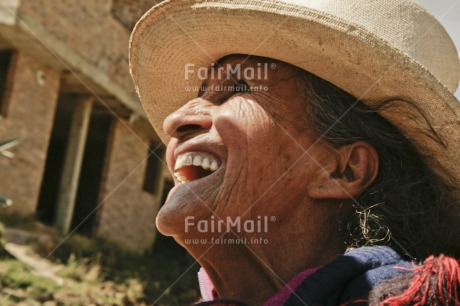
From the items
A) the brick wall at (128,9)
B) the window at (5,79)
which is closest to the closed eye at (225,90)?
the window at (5,79)

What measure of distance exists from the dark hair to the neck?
0.29 feet

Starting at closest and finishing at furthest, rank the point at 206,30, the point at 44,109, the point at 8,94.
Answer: the point at 206,30 < the point at 8,94 < the point at 44,109

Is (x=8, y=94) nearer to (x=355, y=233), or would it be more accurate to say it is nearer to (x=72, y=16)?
(x=72, y=16)

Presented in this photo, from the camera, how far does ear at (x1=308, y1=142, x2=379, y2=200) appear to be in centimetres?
216

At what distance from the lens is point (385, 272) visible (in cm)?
178

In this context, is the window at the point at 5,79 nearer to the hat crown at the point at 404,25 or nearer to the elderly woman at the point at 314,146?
the elderly woman at the point at 314,146

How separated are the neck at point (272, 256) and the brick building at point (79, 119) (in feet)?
29.5

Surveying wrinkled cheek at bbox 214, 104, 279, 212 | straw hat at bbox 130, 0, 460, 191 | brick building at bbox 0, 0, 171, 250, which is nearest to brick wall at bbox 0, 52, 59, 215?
brick building at bbox 0, 0, 171, 250

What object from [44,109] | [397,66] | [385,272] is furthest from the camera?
[44,109]

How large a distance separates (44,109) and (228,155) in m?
10.4

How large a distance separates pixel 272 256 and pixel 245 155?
0.32 metres

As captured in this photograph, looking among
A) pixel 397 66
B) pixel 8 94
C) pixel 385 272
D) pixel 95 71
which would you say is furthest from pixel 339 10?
pixel 95 71

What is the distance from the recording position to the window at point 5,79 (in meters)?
11.1

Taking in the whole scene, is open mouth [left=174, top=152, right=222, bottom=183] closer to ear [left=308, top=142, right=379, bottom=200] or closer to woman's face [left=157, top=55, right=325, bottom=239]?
woman's face [left=157, top=55, right=325, bottom=239]
